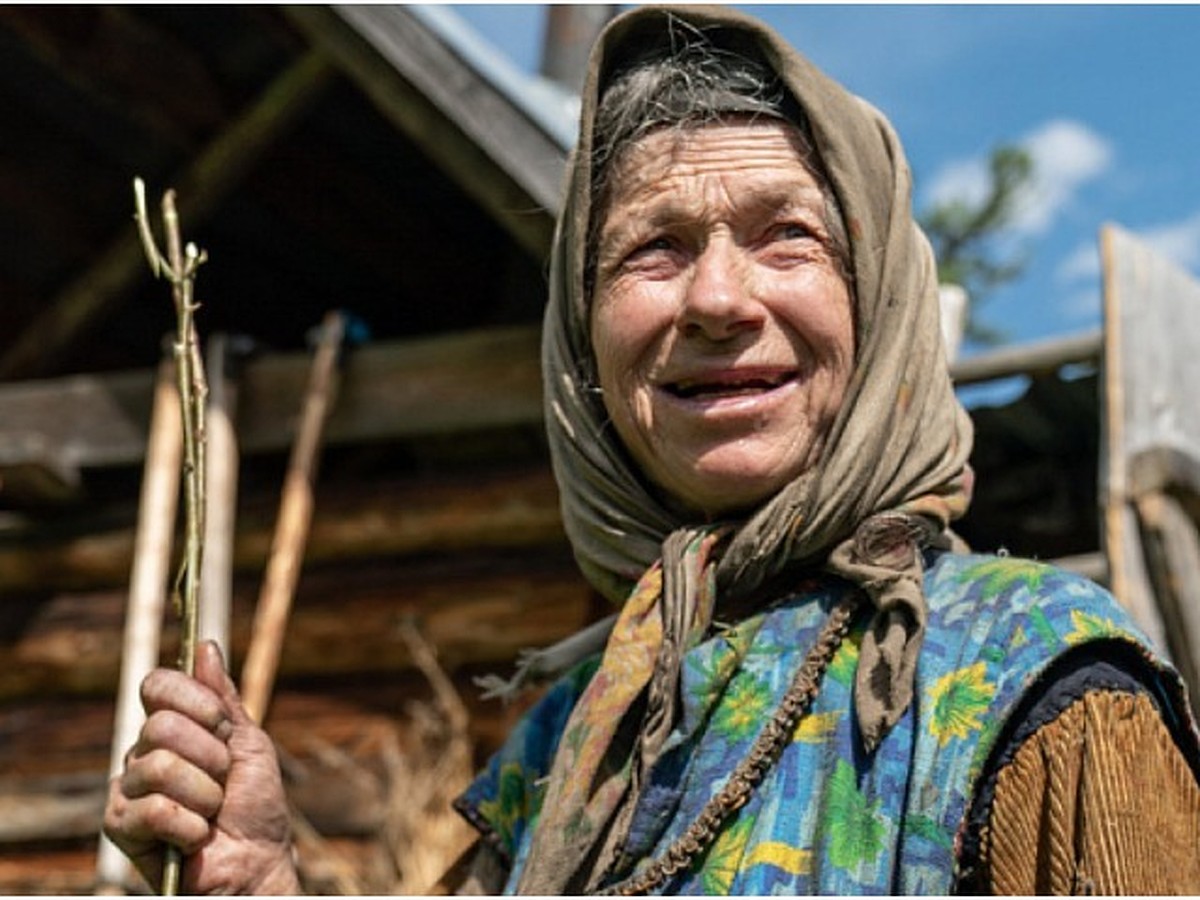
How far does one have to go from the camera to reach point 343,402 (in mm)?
5855

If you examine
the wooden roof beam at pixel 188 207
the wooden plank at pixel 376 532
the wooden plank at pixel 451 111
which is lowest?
the wooden plank at pixel 376 532

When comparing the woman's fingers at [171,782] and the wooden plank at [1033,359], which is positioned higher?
the wooden plank at [1033,359]

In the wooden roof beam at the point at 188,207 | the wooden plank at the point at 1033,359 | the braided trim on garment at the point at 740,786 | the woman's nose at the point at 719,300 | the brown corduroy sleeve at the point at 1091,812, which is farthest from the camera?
the wooden roof beam at the point at 188,207

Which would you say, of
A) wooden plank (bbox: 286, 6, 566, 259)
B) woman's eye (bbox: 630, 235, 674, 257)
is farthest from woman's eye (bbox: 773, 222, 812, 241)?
wooden plank (bbox: 286, 6, 566, 259)

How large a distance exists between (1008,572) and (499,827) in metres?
0.88

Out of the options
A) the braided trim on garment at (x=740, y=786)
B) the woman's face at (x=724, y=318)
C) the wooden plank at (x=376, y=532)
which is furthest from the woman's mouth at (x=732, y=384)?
the wooden plank at (x=376, y=532)

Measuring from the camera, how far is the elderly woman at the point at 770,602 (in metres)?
1.84

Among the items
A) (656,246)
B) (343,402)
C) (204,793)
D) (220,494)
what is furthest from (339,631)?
(656,246)

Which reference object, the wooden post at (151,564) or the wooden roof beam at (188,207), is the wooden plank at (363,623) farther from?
the wooden roof beam at (188,207)

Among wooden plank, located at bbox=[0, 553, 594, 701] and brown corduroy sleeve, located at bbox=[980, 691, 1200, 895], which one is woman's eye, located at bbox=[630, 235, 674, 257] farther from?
wooden plank, located at bbox=[0, 553, 594, 701]

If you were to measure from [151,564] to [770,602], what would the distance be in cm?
382

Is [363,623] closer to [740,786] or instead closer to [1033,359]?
[1033,359]

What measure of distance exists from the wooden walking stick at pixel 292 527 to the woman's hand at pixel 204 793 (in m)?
3.09

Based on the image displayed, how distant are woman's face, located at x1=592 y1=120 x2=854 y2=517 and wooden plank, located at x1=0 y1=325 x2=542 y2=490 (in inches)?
124
